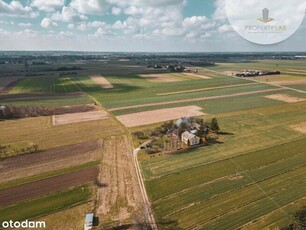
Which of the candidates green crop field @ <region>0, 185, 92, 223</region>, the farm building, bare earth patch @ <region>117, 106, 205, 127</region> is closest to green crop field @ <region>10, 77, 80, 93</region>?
bare earth patch @ <region>117, 106, 205, 127</region>

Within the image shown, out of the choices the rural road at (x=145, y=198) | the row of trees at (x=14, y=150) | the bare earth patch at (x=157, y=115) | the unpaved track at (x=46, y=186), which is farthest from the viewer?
the bare earth patch at (x=157, y=115)

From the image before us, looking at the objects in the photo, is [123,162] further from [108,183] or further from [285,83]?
[285,83]

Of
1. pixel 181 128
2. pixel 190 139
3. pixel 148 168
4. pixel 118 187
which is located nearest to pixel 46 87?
pixel 181 128

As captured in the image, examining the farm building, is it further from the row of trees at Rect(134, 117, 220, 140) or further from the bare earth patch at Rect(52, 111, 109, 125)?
the bare earth patch at Rect(52, 111, 109, 125)

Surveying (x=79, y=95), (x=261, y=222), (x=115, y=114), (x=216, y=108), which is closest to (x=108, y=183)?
(x=261, y=222)

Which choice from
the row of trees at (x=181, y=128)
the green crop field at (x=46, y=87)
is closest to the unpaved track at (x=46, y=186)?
the row of trees at (x=181, y=128)

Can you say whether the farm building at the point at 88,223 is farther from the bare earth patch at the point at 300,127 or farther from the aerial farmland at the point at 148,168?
the bare earth patch at the point at 300,127
